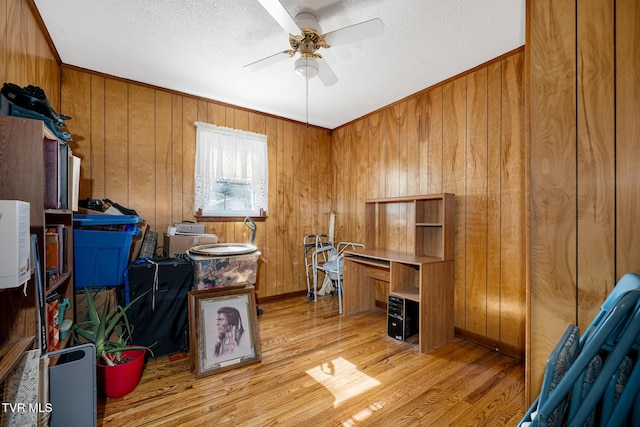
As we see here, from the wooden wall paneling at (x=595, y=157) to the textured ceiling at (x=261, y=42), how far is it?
0.85 metres

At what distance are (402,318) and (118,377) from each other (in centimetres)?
220

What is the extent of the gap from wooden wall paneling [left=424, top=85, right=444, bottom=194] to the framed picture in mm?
2137

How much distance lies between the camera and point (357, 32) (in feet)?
5.48

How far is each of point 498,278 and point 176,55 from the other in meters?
3.35

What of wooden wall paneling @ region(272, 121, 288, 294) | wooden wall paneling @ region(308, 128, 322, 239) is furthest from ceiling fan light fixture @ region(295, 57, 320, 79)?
wooden wall paneling @ region(308, 128, 322, 239)

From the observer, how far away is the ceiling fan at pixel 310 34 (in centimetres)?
153

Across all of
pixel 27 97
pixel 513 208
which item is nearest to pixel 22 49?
pixel 27 97

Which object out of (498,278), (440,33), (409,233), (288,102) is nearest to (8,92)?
(288,102)

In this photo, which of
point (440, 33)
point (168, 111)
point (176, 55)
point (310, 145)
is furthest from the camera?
point (310, 145)

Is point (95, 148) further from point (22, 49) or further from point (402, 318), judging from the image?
point (402, 318)

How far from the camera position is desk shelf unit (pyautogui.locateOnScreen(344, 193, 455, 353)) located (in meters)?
2.46

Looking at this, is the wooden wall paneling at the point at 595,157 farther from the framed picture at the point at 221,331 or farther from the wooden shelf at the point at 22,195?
the wooden shelf at the point at 22,195

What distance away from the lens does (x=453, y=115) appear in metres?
2.73

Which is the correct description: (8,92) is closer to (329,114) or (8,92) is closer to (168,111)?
(168,111)
